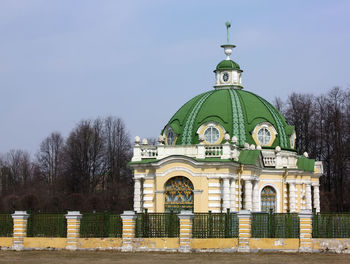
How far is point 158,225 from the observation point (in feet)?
115

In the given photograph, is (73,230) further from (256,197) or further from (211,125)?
(256,197)

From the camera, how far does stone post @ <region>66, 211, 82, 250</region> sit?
3506 cm

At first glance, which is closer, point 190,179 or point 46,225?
point 46,225

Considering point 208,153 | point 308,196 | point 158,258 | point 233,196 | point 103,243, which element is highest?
point 208,153

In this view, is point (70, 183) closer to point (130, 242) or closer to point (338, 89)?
point (338, 89)

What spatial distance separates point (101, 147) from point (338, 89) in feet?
75.0

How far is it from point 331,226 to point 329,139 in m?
35.1

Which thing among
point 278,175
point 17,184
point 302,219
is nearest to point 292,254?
point 302,219

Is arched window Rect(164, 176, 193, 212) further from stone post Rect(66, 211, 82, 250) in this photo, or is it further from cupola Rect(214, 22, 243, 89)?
cupola Rect(214, 22, 243, 89)

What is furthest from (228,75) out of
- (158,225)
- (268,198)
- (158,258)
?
(158,258)

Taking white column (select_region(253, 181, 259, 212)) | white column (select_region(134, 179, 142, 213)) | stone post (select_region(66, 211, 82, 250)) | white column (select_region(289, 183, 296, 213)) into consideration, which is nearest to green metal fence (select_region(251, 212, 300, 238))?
stone post (select_region(66, 211, 82, 250))

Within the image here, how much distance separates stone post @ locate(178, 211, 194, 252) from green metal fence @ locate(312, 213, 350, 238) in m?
5.02

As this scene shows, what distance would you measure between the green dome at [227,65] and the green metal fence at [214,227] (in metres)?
21.0

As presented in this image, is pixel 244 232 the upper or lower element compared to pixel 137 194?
lower
